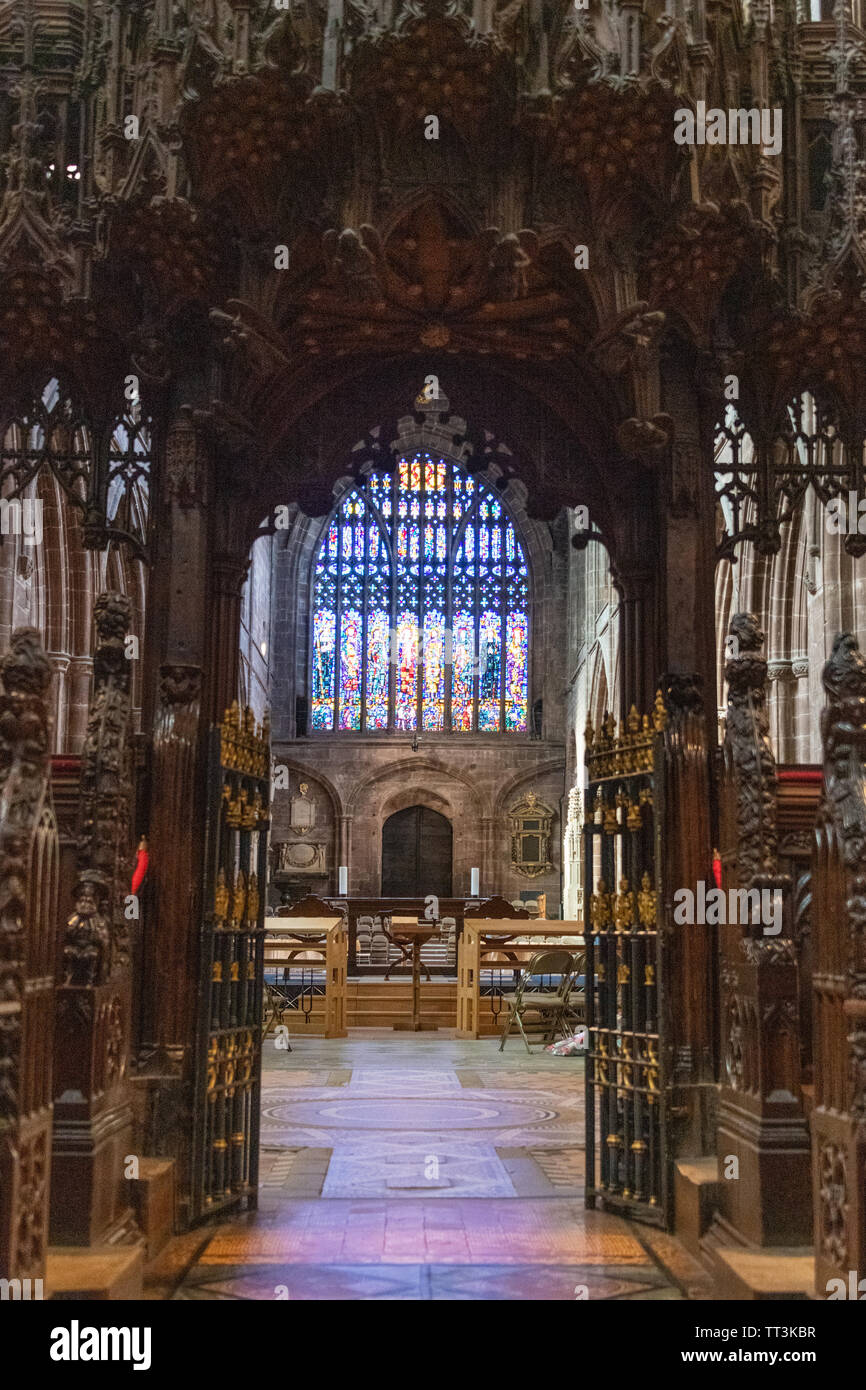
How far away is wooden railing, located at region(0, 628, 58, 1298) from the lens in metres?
3.18

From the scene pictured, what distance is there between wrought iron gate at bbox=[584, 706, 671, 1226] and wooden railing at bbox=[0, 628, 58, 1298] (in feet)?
9.41

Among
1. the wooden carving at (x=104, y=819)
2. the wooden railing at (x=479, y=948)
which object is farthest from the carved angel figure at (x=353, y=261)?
the wooden railing at (x=479, y=948)

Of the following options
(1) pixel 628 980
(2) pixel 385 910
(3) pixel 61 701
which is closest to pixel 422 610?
(2) pixel 385 910

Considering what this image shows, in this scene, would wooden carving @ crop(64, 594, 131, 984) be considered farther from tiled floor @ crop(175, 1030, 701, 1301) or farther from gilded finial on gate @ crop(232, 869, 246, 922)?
tiled floor @ crop(175, 1030, 701, 1301)

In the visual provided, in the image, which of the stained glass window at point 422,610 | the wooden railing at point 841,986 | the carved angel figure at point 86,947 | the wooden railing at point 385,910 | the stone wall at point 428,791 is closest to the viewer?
the wooden railing at point 841,986

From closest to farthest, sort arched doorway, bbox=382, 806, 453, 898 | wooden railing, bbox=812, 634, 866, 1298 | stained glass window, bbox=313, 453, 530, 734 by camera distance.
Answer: wooden railing, bbox=812, 634, 866, 1298 < arched doorway, bbox=382, 806, 453, 898 < stained glass window, bbox=313, 453, 530, 734

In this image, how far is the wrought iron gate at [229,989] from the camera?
572 cm

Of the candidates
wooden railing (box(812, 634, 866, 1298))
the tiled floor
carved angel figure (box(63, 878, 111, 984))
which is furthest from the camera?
carved angel figure (box(63, 878, 111, 984))

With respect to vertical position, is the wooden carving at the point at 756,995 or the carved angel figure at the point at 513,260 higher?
the carved angel figure at the point at 513,260

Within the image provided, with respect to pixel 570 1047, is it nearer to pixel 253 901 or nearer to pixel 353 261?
pixel 253 901

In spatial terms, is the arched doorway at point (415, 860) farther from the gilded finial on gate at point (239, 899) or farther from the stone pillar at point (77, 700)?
the gilded finial on gate at point (239, 899)

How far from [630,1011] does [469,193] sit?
3531 mm

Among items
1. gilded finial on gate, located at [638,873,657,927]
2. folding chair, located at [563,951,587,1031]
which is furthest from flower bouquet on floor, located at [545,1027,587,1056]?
gilded finial on gate, located at [638,873,657,927]

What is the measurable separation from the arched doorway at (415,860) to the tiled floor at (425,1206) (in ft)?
65.0
